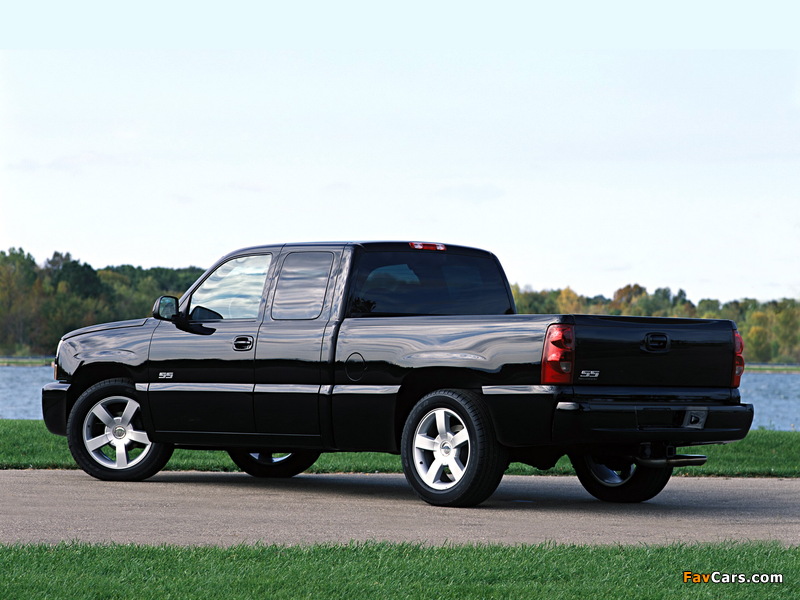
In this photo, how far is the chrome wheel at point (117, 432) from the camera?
1139 cm

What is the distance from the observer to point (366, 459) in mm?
13875

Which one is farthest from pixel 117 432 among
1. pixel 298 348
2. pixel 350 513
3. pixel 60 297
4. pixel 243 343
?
pixel 60 297

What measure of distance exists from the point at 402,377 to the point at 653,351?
6.09 ft

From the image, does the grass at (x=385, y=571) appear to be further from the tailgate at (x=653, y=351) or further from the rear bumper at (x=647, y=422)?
the tailgate at (x=653, y=351)

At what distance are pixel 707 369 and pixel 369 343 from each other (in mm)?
2545

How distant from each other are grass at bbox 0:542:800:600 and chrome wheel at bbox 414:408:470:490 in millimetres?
2220

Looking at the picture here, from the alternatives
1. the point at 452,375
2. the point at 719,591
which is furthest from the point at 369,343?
the point at 719,591

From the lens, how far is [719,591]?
6.01 metres

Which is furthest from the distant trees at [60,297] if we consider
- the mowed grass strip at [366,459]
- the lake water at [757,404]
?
the mowed grass strip at [366,459]

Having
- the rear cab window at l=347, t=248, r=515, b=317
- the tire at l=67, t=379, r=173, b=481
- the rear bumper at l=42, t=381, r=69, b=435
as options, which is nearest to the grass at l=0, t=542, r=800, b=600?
the rear cab window at l=347, t=248, r=515, b=317

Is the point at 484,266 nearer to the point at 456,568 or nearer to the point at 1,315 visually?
the point at 456,568

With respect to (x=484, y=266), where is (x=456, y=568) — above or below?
below

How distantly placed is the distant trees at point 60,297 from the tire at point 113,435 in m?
106

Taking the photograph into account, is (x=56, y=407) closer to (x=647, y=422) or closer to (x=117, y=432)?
(x=117, y=432)
